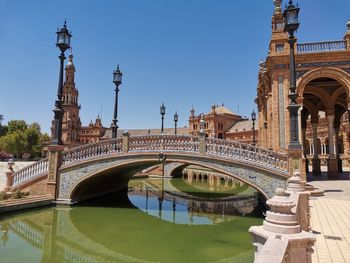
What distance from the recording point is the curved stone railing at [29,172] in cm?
1596

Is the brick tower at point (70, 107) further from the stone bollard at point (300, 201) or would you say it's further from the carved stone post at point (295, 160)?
the stone bollard at point (300, 201)

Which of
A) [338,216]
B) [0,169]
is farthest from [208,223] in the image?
[0,169]

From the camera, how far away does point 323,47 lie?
653 inches

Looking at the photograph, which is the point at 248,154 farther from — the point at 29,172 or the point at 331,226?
the point at 29,172

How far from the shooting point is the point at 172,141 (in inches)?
599

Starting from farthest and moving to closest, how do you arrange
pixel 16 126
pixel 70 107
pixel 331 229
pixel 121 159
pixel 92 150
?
pixel 70 107, pixel 16 126, pixel 92 150, pixel 121 159, pixel 331 229

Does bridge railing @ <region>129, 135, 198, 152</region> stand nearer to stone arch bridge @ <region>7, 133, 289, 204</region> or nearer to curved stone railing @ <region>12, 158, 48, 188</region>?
stone arch bridge @ <region>7, 133, 289, 204</region>

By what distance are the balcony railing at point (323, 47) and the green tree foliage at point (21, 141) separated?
53893 millimetres

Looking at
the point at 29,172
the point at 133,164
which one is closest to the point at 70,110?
the point at 29,172

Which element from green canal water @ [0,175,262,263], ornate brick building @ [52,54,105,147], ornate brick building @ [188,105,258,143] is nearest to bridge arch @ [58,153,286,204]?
green canal water @ [0,175,262,263]

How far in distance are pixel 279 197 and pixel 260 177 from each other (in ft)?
30.4

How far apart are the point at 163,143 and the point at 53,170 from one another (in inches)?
246

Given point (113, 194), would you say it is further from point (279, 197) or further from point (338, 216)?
point (279, 197)

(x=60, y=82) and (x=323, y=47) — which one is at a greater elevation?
(x=323, y=47)
